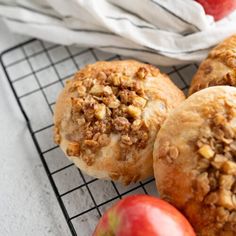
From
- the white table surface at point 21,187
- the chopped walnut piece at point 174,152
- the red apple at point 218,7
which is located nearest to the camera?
the chopped walnut piece at point 174,152

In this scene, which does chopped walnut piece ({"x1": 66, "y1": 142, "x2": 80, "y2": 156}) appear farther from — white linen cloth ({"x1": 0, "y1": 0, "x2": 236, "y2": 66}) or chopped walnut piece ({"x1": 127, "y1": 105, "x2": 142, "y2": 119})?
white linen cloth ({"x1": 0, "y1": 0, "x2": 236, "y2": 66})

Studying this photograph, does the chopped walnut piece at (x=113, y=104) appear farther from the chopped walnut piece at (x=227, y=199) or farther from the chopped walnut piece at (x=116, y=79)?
the chopped walnut piece at (x=227, y=199)

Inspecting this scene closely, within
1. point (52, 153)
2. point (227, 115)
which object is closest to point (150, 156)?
point (227, 115)

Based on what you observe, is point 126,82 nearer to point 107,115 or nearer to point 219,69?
point 107,115

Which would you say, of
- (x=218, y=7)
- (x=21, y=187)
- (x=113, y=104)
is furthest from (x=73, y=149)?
(x=218, y=7)

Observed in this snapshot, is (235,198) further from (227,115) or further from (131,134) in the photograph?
(131,134)

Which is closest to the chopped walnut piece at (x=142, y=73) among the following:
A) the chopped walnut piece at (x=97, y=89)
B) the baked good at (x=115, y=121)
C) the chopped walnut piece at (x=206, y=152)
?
the baked good at (x=115, y=121)
